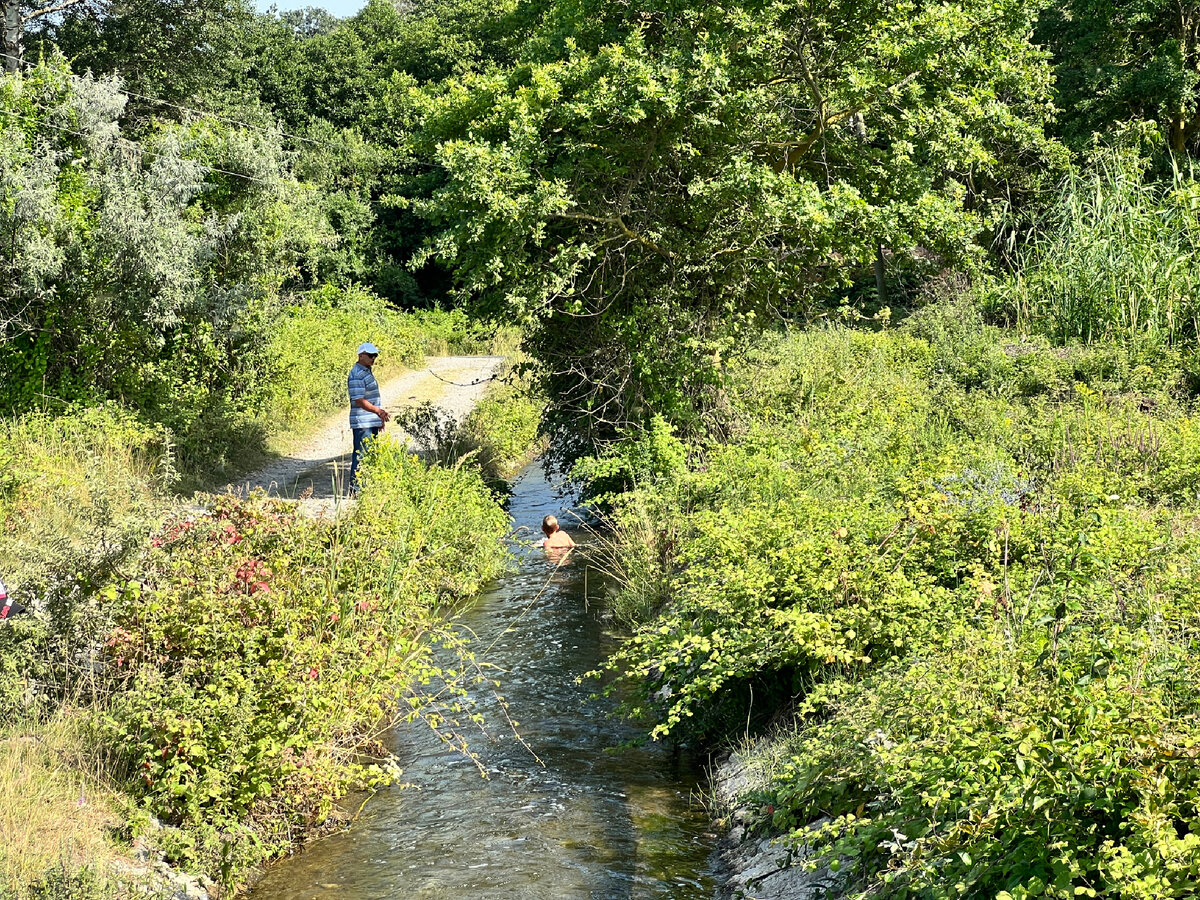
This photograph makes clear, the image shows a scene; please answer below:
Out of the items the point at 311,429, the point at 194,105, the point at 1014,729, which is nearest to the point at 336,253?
the point at 194,105

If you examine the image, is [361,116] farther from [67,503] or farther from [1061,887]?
[1061,887]

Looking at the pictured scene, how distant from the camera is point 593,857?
6.07 m

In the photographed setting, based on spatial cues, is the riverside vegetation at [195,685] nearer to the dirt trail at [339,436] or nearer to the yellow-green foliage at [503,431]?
the dirt trail at [339,436]

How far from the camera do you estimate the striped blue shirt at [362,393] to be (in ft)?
40.4

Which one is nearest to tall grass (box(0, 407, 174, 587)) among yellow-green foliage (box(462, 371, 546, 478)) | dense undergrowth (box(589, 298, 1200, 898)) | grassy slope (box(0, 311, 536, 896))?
grassy slope (box(0, 311, 536, 896))

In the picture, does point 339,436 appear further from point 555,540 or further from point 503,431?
point 555,540

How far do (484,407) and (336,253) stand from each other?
20590 mm

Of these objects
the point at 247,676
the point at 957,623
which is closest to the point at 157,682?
the point at 247,676

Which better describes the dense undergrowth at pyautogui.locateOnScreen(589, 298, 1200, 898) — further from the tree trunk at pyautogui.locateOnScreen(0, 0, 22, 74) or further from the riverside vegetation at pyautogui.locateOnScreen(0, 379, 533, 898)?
the tree trunk at pyautogui.locateOnScreen(0, 0, 22, 74)

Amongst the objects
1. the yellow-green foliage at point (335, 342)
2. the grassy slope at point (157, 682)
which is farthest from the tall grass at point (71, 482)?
the yellow-green foliage at point (335, 342)

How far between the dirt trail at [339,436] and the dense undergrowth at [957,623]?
310 cm

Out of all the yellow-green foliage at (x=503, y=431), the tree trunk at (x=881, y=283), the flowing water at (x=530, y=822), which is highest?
the tree trunk at (x=881, y=283)

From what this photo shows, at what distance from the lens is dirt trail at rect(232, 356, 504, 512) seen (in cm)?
1472

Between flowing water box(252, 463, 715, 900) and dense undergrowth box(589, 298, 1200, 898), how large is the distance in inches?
21.4
